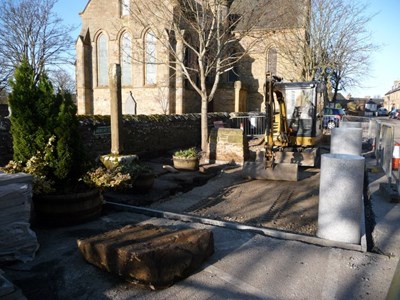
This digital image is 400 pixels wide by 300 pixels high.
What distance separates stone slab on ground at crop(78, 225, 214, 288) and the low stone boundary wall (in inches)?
216

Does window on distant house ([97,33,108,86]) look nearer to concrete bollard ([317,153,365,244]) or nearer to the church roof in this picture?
the church roof

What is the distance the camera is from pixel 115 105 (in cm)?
871

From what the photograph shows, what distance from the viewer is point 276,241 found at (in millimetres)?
4578

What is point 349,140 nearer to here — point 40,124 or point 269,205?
point 269,205

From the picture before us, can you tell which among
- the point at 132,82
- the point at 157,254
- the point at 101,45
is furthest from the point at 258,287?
the point at 101,45

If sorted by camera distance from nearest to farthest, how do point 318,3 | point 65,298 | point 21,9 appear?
point 65,298, point 318,3, point 21,9

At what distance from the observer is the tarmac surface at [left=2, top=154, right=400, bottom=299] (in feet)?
10.8

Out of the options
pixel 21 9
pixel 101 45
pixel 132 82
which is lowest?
pixel 132 82

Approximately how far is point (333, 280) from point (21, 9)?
3670cm

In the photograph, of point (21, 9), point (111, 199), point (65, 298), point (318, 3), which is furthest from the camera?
point (21, 9)

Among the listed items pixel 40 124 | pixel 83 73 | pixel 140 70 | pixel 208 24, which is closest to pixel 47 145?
pixel 40 124

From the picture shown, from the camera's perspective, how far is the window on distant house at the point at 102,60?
2881 centimetres

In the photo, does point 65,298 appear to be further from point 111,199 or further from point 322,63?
point 322,63

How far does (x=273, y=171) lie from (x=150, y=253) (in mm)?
7725
